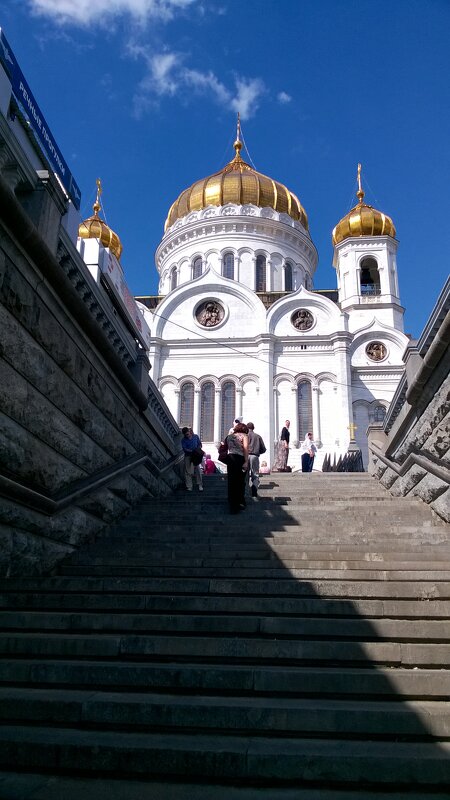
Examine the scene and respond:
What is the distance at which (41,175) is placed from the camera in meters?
6.96

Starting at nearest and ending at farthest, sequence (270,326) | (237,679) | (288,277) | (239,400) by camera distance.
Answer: (237,679) → (239,400) → (270,326) → (288,277)

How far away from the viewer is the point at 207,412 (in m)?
27.0

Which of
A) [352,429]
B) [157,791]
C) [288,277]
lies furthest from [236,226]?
[157,791]

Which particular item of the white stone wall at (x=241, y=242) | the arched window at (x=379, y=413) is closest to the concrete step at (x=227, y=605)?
the arched window at (x=379, y=413)

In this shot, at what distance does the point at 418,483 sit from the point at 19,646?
6.81m

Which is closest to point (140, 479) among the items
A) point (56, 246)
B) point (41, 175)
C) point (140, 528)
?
point (140, 528)

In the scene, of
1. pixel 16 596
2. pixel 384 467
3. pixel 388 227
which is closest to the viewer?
pixel 16 596

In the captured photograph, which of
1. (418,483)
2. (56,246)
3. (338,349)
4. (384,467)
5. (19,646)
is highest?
(338,349)

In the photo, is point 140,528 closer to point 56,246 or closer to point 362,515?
point 362,515

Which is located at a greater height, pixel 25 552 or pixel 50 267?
pixel 50 267

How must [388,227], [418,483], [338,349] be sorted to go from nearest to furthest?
[418,483] → [338,349] → [388,227]

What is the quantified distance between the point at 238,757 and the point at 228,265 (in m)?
32.7

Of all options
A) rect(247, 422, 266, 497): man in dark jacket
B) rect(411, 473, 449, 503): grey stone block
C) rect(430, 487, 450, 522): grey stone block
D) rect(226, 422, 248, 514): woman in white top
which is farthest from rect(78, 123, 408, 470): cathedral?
rect(430, 487, 450, 522): grey stone block

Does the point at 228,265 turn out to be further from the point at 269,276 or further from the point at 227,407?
the point at 227,407
